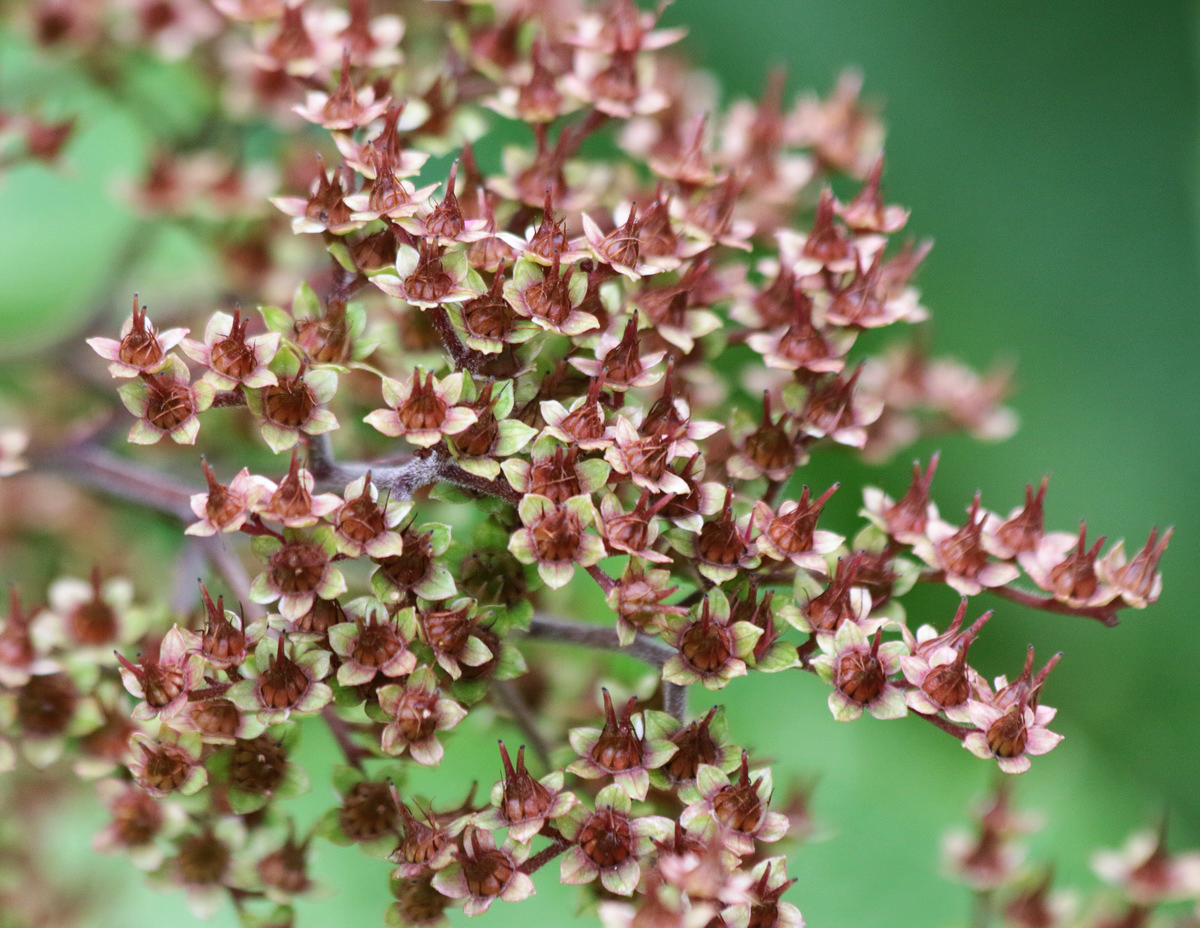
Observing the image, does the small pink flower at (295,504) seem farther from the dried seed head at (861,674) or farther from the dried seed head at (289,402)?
the dried seed head at (861,674)

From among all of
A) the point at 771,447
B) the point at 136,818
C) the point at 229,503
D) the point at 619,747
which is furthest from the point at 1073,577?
the point at 136,818

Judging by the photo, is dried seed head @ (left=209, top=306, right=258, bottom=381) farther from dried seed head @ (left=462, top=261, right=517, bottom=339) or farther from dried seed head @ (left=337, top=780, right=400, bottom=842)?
dried seed head @ (left=337, top=780, right=400, bottom=842)

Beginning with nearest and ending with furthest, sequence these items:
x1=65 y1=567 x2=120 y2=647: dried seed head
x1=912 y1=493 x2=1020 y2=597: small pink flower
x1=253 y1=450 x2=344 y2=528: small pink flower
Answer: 1. x1=253 y1=450 x2=344 y2=528: small pink flower
2. x1=912 y1=493 x2=1020 y2=597: small pink flower
3. x1=65 y1=567 x2=120 y2=647: dried seed head

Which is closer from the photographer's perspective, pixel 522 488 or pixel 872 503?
pixel 522 488

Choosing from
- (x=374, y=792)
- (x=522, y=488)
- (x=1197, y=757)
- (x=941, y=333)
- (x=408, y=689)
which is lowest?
(x=1197, y=757)

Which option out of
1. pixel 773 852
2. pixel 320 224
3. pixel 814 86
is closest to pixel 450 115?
pixel 320 224

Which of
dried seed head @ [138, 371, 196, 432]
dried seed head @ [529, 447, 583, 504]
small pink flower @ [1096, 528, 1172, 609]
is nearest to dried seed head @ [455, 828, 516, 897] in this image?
dried seed head @ [529, 447, 583, 504]

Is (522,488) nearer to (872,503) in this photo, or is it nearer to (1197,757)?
(872,503)

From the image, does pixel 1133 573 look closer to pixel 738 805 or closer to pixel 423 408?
pixel 738 805

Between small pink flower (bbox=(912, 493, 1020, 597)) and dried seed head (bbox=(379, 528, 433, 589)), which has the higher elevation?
small pink flower (bbox=(912, 493, 1020, 597))
